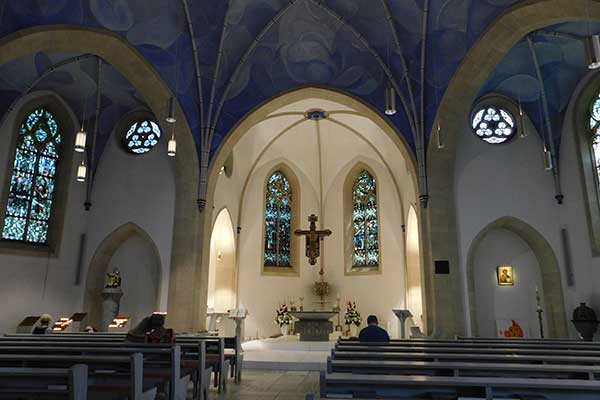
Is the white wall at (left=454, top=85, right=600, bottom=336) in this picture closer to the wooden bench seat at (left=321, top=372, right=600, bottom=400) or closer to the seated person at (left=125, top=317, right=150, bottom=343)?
the seated person at (left=125, top=317, right=150, bottom=343)

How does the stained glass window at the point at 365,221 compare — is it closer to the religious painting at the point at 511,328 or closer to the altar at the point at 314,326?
the altar at the point at 314,326

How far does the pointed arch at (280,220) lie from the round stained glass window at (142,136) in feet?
18.1

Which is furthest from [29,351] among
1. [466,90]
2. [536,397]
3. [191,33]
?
[466,90]

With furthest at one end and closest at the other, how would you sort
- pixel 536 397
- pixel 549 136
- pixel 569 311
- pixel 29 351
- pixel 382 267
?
pixel 382 267
pixel 549 136
pixel 569 311
pixel 29 351
pixel 536 397

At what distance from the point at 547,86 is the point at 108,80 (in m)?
13.5

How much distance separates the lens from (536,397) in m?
3.07

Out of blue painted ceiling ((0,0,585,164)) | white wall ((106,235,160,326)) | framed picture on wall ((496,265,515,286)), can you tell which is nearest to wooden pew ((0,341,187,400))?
blue painted ceiling ((0,0,585,164))

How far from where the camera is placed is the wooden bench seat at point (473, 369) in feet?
12.0

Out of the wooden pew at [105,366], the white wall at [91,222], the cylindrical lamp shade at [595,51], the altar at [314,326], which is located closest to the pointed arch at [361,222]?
the altar at [314,326]

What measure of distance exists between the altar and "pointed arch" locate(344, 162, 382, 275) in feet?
14.3

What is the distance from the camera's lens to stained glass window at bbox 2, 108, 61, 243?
13.6 meters

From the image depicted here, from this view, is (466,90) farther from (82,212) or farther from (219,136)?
(82,212)

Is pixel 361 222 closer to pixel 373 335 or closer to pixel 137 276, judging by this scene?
pixel 137 276

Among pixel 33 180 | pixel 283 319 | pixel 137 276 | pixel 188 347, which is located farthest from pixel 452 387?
pixel 283 319
